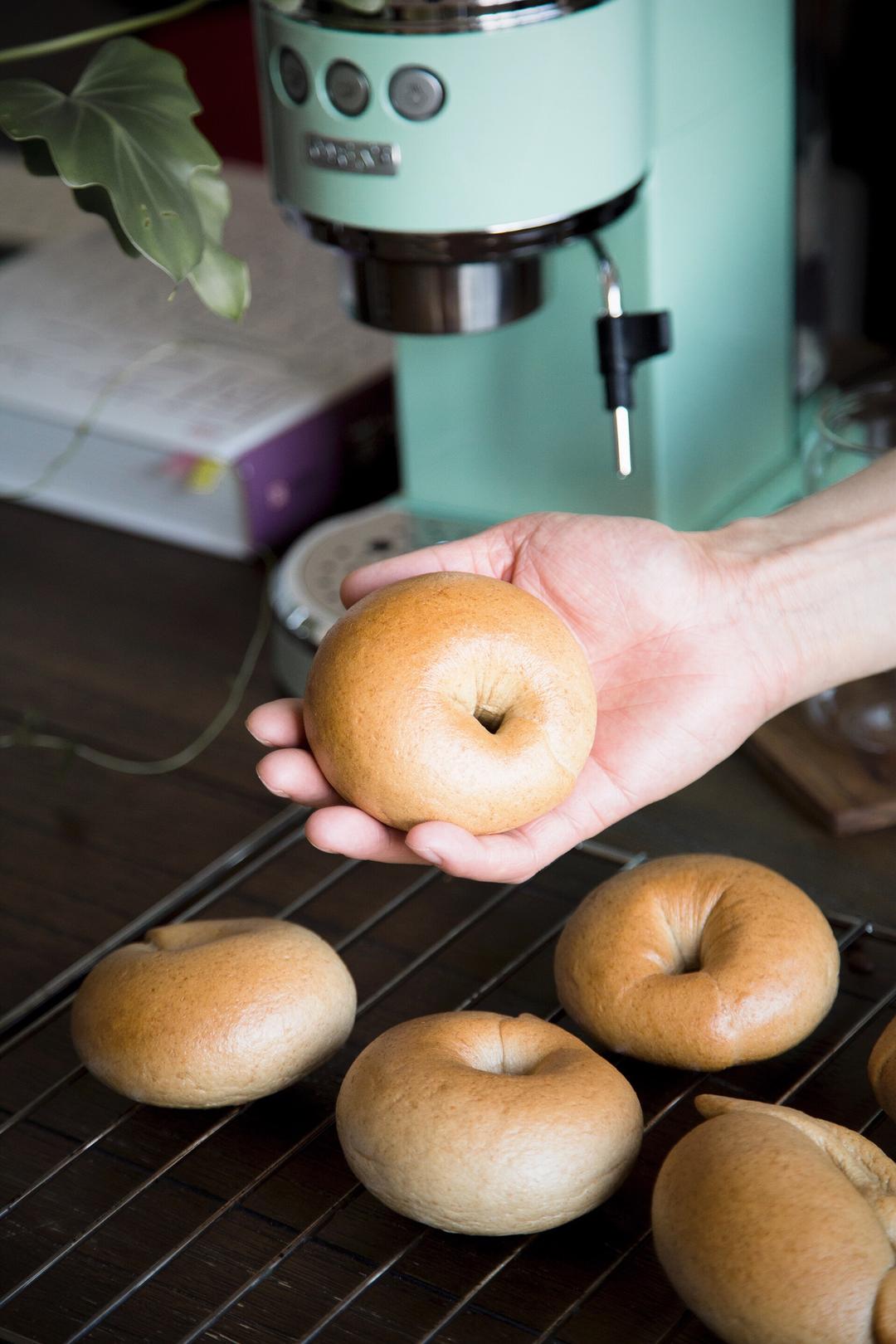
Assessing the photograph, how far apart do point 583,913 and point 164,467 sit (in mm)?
673

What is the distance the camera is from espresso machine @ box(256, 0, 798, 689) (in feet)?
2.85

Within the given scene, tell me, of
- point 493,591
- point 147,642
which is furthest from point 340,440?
point 493,591

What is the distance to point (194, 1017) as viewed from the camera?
28.2 inches

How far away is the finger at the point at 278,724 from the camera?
786mm

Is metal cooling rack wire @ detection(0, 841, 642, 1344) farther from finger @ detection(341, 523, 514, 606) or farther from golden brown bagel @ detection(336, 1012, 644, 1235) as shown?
finger @ detection(341, 523, 514, 606)

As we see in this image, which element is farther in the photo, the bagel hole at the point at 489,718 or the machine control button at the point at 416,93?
the machine control button at the point at 416,93

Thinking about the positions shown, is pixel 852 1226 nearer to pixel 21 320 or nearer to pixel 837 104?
pixel 837 104

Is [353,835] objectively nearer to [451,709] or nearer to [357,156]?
[451,709]

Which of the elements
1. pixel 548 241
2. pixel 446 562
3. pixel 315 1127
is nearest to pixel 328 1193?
pixel 315 1127

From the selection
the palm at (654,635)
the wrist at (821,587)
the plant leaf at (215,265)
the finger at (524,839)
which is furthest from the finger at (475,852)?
the plant leaf at (215,265)

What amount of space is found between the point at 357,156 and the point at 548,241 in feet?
0.41

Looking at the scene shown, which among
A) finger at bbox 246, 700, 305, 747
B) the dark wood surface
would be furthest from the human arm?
the dark wood surface

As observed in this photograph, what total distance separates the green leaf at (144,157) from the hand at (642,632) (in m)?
0.19

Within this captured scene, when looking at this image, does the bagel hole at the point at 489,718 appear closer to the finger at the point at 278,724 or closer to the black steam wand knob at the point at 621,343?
the finger at the point at 278,724
